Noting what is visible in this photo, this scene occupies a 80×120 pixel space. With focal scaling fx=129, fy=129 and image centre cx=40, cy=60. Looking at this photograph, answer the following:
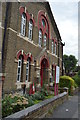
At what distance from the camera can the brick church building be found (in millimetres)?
8414

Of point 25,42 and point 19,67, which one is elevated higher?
point 25,42

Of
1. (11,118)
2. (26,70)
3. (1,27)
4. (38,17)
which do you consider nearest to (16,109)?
(11,118)

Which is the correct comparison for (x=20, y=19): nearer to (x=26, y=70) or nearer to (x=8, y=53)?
(x=8, y=53)

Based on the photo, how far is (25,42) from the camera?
10727 mm

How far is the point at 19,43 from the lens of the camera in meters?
9.98

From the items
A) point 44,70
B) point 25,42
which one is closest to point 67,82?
point 44,70

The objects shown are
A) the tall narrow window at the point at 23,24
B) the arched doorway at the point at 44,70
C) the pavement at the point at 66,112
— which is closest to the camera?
the pavement at the point at 66,112

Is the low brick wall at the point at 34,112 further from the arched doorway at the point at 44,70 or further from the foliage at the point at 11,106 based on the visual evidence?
the arched doorway at the point at 44,70

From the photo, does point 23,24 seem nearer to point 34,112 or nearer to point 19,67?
point 19,67

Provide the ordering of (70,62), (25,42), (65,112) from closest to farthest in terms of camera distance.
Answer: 1. (65,112)
2. (25,42)
3. (70,62)

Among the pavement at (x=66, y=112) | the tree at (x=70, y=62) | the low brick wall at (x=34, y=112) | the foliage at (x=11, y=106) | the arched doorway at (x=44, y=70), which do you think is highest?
the tree at (x=70, y=62)

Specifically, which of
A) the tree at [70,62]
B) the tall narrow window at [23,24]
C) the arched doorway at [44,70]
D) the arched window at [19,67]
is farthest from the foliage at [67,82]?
the tree at [70,62]

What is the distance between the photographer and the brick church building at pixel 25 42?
8414 millimetres

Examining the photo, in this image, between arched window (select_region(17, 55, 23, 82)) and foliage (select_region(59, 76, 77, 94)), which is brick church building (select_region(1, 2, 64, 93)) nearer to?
arched window (select_region(17, 55, 23, 82))
